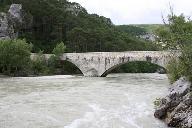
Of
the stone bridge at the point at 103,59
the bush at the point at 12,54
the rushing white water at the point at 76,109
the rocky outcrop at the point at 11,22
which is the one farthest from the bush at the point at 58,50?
the rushing white water at the point at 76,109

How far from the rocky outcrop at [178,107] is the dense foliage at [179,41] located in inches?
Result: 34.4

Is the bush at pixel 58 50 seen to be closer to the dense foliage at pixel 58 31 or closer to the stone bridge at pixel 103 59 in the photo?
the stone bridge at pixel 103 59

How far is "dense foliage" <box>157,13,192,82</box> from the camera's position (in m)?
25.5

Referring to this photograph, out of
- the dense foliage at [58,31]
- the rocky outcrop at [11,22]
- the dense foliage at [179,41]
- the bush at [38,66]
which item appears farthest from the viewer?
the dense foliage at [58,31]

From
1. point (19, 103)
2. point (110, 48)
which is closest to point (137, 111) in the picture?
point (19, 103)

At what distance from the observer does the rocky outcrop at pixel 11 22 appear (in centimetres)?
8425

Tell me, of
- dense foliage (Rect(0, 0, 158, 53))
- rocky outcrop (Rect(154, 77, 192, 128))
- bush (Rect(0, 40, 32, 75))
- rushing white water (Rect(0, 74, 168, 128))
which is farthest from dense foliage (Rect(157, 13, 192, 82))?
dense foliage (Rect(0, 0, 158, 53))

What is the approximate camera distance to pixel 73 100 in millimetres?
33219

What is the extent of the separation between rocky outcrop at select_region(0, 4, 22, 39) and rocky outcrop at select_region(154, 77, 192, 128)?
61.1 m

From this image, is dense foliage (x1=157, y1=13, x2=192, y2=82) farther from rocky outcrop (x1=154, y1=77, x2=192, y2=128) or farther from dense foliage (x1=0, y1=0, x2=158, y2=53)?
dense foliage (x1=0, y1=0, x2=158, y2=53)

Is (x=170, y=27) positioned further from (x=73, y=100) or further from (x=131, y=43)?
(x=131, y=43)

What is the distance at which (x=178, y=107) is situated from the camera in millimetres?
22875

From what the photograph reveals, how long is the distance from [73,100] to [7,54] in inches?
1283

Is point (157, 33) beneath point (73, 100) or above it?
above
